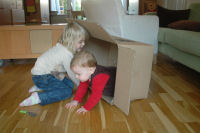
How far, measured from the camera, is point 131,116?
0.96m

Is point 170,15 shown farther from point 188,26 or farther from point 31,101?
point 31,101

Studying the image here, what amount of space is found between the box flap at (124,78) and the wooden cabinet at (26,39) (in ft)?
4.04

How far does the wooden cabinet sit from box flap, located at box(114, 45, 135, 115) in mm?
1231

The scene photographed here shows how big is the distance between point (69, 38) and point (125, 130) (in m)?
0.66

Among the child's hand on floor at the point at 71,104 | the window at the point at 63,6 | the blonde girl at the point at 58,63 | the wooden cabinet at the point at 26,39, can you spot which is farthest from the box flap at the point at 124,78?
the window at the point at 63,6

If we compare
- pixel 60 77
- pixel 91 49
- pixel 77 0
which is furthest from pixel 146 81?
pixel 77 0

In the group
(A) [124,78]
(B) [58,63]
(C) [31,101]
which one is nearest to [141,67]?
(A) [124,78]

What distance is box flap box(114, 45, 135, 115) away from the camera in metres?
0.90

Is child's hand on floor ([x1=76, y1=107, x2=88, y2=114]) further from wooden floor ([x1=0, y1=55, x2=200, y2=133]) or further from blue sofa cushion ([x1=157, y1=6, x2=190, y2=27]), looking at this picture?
blue sofa cushion ([x1=157, y1=6, x2=190, y2=27])

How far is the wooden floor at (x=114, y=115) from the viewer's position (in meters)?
0.84

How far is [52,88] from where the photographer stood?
120 centimetres

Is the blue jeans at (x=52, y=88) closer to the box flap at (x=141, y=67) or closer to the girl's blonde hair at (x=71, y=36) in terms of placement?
the girl's blonde hair at (x=71, y=36)

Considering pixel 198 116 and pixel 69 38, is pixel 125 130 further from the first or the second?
pixel 69 38

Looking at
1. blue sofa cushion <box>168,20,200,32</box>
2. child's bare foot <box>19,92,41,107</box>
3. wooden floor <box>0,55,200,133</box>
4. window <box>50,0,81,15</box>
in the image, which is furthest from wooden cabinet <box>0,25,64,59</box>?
window <box>50,0,81,15</box>
